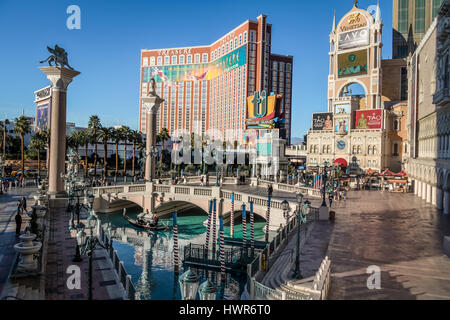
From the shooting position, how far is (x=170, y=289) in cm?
2020

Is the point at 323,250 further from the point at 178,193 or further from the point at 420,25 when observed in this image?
the point at 420,25

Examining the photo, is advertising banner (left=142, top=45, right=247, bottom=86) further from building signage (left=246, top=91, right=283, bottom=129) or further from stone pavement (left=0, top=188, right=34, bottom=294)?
stone pavement (left=0, top=188, right=34, bottom=294)

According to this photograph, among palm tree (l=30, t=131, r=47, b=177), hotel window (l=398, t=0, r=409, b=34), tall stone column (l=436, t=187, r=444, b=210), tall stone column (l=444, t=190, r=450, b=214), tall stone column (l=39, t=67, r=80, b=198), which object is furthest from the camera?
hotel window (l=398, t=0, r=409, b=34)

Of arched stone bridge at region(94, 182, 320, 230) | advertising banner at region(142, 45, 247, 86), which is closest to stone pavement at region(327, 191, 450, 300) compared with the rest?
arched stone bridge at region(94, 182, 320, 230)

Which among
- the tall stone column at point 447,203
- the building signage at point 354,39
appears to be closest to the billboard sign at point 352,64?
the building signage at point 354,39

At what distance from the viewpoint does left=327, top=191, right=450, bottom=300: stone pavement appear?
12.3 metres

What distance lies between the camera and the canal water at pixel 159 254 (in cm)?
1998

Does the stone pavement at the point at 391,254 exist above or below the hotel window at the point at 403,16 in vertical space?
below

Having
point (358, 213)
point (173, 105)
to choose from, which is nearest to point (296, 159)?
point (173, 105)

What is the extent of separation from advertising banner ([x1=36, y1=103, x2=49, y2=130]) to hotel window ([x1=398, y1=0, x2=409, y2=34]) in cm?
9702

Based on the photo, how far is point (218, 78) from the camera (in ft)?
376

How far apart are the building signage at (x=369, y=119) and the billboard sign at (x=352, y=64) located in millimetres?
13109

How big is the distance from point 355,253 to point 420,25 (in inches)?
4091

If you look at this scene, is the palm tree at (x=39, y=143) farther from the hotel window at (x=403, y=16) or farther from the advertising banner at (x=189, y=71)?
the hotel window at (x=403, y=16)
